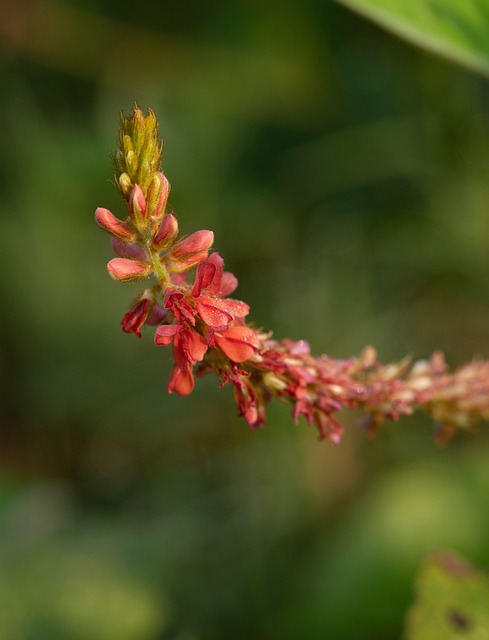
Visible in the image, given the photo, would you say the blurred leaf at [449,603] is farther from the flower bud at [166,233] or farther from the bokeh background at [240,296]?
the flower bud at [166,233]

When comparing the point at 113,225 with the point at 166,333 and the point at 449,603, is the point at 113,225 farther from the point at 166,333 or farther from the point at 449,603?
the point at 449,603

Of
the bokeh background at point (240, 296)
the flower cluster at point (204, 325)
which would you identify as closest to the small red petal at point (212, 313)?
the flower cluster at point (204, 325)

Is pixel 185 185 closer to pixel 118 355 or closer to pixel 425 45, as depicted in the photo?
pixel 118 355

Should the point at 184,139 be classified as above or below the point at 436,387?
above

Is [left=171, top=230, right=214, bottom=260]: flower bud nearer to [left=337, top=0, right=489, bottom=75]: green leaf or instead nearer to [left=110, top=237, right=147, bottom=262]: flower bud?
[left=110, top=237, right=147, bottom=262]: flower bud

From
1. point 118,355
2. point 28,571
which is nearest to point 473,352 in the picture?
point 118,355

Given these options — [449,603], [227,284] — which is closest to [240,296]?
[449,603]

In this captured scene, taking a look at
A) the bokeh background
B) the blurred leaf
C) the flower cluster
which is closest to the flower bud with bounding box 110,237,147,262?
the flower cluster
